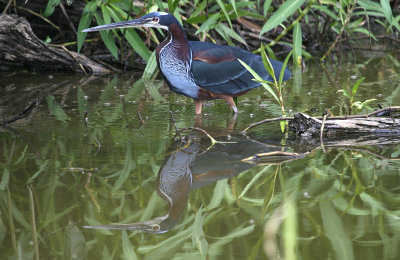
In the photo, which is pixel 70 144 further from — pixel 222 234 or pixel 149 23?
pixel 222 234

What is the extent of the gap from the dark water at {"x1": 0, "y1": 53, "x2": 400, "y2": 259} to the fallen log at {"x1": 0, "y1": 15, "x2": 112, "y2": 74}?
1.72m

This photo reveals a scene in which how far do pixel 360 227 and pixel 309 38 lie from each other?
5.98 metres

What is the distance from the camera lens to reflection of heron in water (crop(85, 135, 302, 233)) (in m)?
2.42

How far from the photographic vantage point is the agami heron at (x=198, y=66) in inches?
171

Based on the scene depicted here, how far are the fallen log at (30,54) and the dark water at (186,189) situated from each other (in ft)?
5.65

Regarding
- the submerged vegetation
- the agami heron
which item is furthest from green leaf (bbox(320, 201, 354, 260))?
the agami heron

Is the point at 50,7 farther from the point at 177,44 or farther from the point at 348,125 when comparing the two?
the point at 348,125

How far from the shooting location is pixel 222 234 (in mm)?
2285

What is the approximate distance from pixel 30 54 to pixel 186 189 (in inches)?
161

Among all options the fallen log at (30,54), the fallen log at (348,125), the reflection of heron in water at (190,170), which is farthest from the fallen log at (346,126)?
the fallen log at (30,54)

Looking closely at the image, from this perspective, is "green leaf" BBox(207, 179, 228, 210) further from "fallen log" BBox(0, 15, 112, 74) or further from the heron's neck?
"fallen log" BBox(0, 15, 112, 74)

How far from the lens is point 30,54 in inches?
252

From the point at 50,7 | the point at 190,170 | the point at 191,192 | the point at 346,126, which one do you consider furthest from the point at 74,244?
the point at 50,7

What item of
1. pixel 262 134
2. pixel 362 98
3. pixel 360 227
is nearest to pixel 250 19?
pixel 362 98
